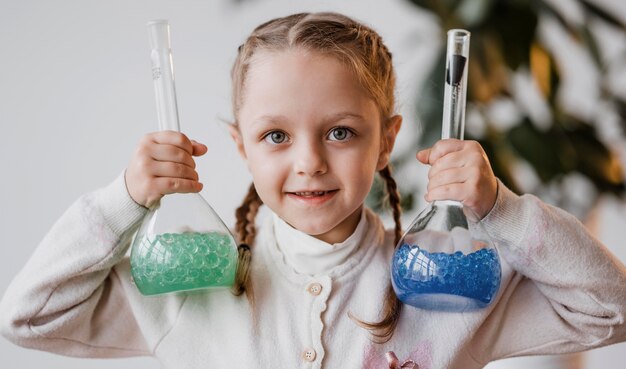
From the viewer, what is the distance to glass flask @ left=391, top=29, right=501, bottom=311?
0.74 meters

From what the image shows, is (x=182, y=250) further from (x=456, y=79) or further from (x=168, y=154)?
(x=456, y=79)

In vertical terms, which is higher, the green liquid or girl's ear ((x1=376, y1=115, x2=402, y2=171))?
girl's ear ((x1=376, y1=115, x2=402, y2=171))

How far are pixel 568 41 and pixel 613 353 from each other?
31.8 inches

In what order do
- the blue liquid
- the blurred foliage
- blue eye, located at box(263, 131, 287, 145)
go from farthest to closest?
the blurred foliage
blue eye, located at box(263, 131, 287, 145)
the blue liquid

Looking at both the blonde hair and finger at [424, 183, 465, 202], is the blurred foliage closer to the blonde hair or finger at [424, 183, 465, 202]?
the blonde hair

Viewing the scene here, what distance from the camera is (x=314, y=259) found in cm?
92

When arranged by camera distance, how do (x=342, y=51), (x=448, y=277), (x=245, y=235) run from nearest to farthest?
(x=448, y=277)
(x=342, y=51)
(x=245, y=235)

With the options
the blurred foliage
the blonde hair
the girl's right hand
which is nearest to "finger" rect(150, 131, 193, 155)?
the girl's right hand

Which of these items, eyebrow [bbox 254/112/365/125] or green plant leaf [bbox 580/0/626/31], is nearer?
eyebrow [bbox 254/112/365/125]

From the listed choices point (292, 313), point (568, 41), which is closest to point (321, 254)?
point (292, 313)

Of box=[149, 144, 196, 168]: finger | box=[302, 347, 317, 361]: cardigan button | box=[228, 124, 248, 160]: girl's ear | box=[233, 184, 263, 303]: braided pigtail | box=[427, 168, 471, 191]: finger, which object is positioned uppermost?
box=[149, 144, 196, 168]: finger

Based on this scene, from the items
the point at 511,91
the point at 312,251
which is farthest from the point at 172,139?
the point at 511,91

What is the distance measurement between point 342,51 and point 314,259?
0.26 meters

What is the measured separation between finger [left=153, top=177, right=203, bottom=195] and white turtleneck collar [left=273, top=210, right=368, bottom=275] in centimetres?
17
